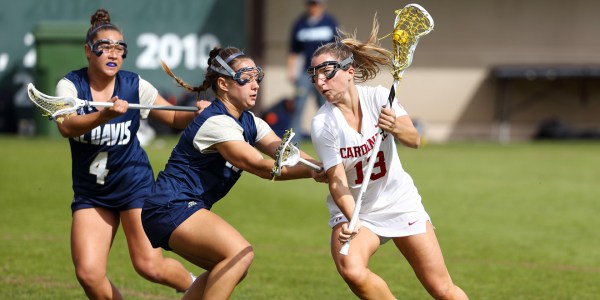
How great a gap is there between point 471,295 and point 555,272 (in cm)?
130

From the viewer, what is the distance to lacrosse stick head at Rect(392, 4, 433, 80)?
254 inches

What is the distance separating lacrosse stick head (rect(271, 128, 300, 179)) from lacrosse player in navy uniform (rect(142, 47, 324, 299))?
6cm

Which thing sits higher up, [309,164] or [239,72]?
[239,72]

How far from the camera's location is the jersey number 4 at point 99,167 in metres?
7.07

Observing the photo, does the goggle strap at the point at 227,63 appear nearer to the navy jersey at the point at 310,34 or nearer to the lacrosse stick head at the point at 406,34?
the lacrosse stick head at the point at 406,34

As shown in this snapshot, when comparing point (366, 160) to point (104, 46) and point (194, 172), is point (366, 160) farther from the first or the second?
point (104, 46)

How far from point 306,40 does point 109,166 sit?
1006cm

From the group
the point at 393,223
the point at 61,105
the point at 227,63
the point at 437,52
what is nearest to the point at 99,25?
the point at 61,105

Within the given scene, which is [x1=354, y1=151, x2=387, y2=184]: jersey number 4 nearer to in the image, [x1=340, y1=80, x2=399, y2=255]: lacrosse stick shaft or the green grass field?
[x1=340, y1=80, x2=399, y2=255]: lacrosse stick shaft

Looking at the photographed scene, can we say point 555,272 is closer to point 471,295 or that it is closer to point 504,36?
point 471,295

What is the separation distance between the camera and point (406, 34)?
21.3ft

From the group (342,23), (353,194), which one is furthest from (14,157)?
(353,194)

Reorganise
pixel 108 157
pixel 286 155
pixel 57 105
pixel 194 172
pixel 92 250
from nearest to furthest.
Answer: pixel 286 155 < pixel 194 172 < pixel 57 105 < pixel 92 250 < pixel 108 157

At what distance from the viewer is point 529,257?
984 cm
